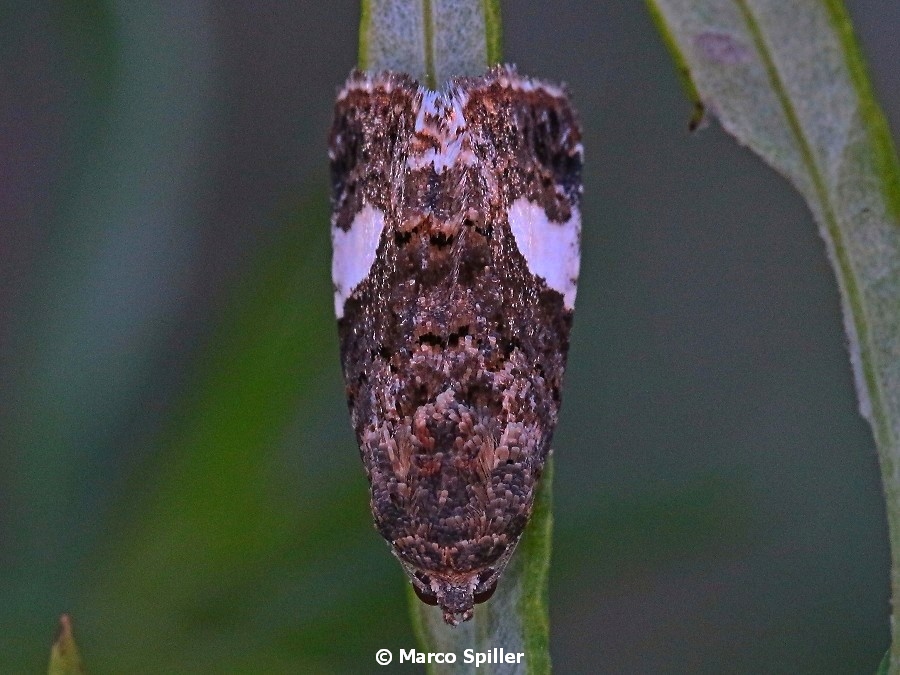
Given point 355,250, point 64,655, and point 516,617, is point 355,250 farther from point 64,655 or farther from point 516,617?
point 64,655

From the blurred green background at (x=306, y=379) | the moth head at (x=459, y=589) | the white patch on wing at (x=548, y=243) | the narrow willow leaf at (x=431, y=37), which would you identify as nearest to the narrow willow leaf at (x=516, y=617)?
the moth head at (x=459, y=589)

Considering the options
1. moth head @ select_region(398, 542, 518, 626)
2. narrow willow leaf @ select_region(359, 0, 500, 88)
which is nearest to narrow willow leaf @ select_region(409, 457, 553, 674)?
moth head @ select_region(398, 542, 518, 626)

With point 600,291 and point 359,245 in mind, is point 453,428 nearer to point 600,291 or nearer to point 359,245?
point 359,245

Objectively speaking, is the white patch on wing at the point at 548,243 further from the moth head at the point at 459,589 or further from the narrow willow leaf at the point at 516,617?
the moth head at the point at 459,589

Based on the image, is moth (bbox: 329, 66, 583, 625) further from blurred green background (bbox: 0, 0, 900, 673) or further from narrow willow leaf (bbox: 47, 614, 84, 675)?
narrow willow leaf (bbox: 47, 614, 84, 675)

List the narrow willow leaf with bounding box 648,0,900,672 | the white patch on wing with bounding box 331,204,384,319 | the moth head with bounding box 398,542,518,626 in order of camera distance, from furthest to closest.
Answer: the white patch on wing with bounding box 331,204,384,319, the moth head with bounding box 398,542,518,626, the narrow willow leaf with bounding box 648,0,900,672
